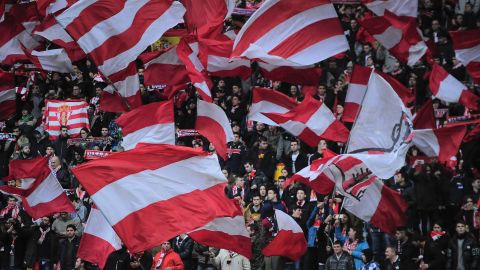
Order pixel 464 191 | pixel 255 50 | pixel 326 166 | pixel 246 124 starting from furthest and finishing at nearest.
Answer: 1. pixel 246 124
2. pixel 464 191
3. pixel 255 50
4. pixel 326 166

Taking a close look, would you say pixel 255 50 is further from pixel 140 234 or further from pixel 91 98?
pixel 91 98

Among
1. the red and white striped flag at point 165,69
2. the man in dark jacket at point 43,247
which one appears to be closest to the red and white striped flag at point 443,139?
the red and white striped flag at point 165,69

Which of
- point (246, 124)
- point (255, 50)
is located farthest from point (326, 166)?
point (246, 124)

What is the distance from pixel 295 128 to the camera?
23125mm

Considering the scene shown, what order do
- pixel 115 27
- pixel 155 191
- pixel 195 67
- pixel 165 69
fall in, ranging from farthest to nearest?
pixel 165 69 < pixel 195 67 < pixel 115 27 < pixel 155 191

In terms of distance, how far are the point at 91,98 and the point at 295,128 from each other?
392 inches

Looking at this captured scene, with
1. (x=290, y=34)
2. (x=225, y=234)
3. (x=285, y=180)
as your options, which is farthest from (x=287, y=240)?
(x=290, y=34)

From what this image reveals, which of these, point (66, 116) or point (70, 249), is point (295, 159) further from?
point (66, 116)

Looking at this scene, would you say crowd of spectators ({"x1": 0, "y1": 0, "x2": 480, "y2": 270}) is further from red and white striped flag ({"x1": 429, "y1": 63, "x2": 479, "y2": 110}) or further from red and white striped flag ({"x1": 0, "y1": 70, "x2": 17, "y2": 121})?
red and white striped flag ({"x1": 0, "y1": 70, "x2": 17, "y2": 121})

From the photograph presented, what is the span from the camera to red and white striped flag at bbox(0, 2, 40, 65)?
28109 millimetres

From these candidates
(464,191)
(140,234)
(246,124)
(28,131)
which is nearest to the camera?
(140,234)

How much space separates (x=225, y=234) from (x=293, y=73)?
188 inches

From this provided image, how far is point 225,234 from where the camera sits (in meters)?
19.5

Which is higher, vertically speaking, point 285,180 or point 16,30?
point 16,30
